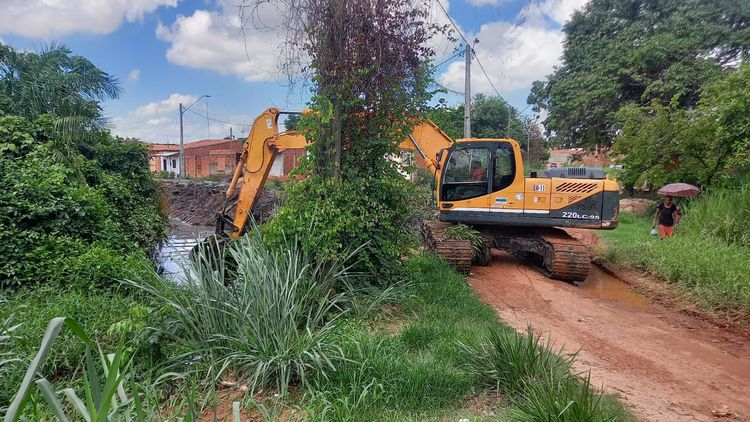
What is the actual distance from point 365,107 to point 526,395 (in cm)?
360

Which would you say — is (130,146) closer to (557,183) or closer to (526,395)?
(557,183)

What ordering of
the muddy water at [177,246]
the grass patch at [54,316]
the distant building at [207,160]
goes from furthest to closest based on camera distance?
the distant building at [207,160] → the muddy water at [177,246] → the grass patch at [54,316]

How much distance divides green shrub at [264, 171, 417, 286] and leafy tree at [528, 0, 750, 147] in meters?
→ 12.3

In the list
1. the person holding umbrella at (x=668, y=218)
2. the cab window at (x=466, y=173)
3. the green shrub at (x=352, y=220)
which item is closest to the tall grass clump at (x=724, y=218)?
the person holding umbrella at (x=668, y=218)

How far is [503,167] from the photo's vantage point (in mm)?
8148

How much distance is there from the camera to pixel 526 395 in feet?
9.55

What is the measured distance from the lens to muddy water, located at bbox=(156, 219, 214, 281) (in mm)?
4261

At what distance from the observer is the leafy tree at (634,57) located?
15.7 m

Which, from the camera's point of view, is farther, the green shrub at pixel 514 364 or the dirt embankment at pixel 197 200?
the dirt embankment at pixel 197 200

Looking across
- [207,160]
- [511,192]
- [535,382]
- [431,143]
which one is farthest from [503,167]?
[207,160]

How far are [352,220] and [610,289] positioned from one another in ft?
18.0

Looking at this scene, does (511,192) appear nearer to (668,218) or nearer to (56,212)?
(668,218)

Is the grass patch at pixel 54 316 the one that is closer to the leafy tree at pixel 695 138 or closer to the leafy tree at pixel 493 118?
the leafy tree at pixel 695 138

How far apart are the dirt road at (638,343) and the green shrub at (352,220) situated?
1757 mm
